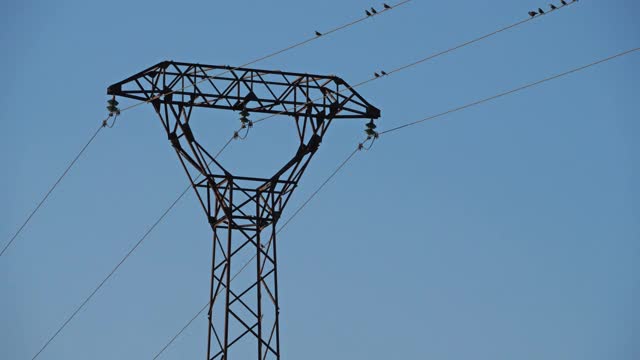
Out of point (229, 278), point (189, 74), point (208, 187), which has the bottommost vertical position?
point (229, 278)

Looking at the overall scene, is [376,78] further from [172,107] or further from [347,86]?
[172,107]

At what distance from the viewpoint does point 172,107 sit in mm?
36031

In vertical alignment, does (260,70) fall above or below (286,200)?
above

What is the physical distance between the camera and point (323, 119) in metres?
36.5

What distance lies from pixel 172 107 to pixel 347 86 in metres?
4.68

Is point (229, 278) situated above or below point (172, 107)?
below

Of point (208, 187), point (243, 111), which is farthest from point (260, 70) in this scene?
point (208, 187)

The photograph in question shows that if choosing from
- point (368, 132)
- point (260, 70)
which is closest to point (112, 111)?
point (260, 70)

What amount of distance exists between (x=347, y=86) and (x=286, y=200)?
11.3 feet

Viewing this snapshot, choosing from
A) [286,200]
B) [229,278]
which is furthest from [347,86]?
[229,278]

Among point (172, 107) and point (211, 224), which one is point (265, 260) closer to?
point (211, 224)

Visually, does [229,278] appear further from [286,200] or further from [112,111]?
[112,111]

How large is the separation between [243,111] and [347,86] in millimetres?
2866

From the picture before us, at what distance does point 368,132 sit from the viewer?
37.0 m
